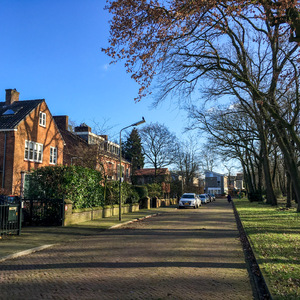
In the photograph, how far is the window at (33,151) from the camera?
90.2 ft

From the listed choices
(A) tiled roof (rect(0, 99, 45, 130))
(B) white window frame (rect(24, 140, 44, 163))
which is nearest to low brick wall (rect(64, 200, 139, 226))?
(B) white window frame (rect(24, 140, 44, 163))

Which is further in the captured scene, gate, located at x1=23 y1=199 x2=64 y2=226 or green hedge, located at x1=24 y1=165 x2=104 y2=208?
green hedge, located at x1=24 y1=165 x2=104 y2=208

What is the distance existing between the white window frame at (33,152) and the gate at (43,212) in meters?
13.4

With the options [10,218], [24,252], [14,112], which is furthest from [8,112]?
[24,252]

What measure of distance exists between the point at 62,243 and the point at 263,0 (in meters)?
9.62

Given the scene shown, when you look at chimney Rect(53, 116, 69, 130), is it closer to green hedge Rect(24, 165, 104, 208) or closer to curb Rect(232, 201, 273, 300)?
green hedge Rect(24, 165, 104, 208)

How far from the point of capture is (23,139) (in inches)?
1056

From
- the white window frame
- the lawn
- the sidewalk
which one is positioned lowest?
the sidewalk

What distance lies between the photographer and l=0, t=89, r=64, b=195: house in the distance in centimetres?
2541

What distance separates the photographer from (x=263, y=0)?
782 cm

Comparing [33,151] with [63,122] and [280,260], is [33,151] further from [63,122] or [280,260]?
[280,260]

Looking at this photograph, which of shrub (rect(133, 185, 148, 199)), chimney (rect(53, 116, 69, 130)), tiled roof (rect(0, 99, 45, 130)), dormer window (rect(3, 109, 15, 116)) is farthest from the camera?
chimney (rect(53, 116, 69, 130))

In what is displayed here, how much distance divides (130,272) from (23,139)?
2314cm

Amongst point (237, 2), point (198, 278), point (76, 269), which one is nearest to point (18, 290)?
point (76, 269)
